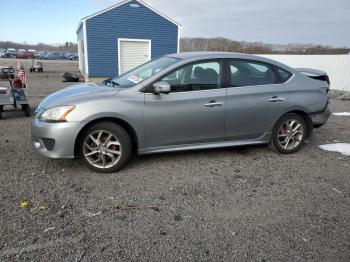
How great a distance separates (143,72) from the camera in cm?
462

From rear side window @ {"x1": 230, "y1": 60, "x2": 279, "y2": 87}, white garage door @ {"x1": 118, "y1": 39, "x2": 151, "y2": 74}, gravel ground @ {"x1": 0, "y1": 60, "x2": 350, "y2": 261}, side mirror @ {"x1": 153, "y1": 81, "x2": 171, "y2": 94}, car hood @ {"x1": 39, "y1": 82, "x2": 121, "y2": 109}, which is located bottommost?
gravel ground @ {"x1": 0, "y1": 60, "x2": 350, "y2": 261}

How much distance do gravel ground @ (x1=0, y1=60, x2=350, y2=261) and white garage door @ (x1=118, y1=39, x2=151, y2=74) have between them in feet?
43.5

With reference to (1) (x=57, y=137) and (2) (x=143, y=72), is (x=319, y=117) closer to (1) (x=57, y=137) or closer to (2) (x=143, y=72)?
(2) (x=143, y=72)

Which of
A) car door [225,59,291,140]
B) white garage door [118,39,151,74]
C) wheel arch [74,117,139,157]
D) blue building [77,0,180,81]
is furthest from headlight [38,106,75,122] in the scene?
white garage door [118,39,151,74]

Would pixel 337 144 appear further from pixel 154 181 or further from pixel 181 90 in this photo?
pixel 154 181

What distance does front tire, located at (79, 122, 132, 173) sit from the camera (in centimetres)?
396

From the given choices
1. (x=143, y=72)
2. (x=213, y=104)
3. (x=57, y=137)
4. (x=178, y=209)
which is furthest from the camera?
(x=143, y=72)

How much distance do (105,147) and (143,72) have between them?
4.52ft

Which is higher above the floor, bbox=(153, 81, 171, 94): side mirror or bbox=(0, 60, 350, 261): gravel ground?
bbox=(153, 81, 171, 94): side mirror

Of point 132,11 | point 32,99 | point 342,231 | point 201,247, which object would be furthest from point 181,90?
point 132,11

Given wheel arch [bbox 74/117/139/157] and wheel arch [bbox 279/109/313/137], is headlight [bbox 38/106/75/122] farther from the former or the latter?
wheel arch [bbox 279/109/313/137]

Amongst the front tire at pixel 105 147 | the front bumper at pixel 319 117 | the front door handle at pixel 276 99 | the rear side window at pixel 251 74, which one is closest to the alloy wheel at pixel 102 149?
the front tire at pixel 105 147

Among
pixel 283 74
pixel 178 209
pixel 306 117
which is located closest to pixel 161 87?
pixel 178 209

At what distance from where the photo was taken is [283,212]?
3281mm
